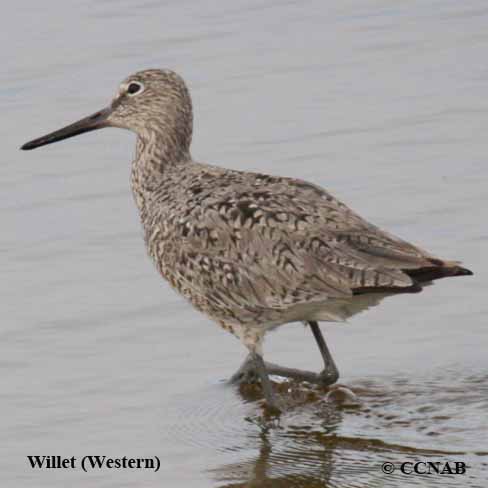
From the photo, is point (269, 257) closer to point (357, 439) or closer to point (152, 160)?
point (357, 439)

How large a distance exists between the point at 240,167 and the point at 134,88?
2.18 meters

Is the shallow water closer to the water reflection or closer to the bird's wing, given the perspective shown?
the water reflection

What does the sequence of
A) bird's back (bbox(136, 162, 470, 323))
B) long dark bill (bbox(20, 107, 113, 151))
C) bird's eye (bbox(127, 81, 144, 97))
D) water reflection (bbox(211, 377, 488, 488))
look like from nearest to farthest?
water reflection (bbox(211, 377, 488, 488)), bird's back (bbox(136, 162, 470, 323)), bird's eye (bbox(127, 81, 144, 97)), long dark bill (bbox(20, 107, 113, 151))

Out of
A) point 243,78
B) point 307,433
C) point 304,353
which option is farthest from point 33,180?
point 307,433

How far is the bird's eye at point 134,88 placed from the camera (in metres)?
11.6

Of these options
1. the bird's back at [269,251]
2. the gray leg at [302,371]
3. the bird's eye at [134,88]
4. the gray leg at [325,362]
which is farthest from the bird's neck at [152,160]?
the gray leg at [325,362]

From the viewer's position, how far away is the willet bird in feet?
32.1

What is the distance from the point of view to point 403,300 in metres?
11.7

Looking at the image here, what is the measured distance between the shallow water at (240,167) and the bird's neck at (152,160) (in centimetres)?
79

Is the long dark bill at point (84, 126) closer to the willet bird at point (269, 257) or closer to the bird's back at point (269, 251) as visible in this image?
the willet bird at point (269, 257)

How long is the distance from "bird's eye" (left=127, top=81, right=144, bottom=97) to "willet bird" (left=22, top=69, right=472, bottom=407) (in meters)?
0.94

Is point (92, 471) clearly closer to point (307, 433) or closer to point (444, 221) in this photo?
point (307, 433)

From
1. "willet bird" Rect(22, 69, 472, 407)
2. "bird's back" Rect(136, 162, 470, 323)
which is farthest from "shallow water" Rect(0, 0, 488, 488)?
"bird's back" Rect(136, 162, 470, 323)

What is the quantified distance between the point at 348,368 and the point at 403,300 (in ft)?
3.38
